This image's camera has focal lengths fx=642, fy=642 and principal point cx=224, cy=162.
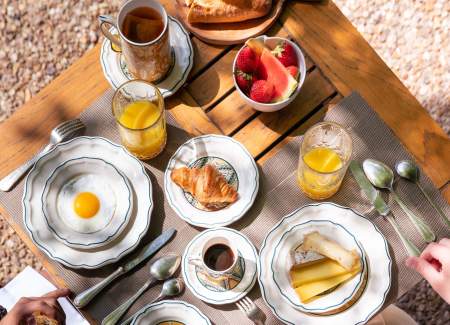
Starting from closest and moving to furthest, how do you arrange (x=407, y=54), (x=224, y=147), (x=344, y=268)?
(x=344, y=268)
(x=224, y=147)
(x=407, y=54)

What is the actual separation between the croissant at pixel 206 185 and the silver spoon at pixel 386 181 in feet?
1.22

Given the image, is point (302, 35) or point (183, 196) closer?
point (183, 196)

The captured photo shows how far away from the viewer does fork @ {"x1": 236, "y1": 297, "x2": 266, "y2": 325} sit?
5.45 feet

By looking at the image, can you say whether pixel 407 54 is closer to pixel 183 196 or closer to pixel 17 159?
pixel 183 196

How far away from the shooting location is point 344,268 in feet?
5.44

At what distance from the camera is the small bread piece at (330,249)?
165 cm

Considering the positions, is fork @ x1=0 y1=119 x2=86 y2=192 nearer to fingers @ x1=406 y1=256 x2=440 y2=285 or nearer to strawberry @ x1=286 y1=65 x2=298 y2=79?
strawberry @ x1=286 y1=65 x2=298 y2=79

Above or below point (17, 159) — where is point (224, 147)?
above

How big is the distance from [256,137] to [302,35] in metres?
0.34

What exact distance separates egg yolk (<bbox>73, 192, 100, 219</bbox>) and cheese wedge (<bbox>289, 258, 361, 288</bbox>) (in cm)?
55

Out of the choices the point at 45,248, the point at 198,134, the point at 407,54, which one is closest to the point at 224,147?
the point at 198,134

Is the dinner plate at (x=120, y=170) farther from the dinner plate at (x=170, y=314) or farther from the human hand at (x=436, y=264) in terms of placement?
the human hand at (x=436, y=264)

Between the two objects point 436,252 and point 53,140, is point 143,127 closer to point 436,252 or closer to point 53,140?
point 53,140

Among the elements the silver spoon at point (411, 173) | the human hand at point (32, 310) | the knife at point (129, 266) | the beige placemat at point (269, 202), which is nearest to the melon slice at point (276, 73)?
the beige placemat at point (269, 202)
